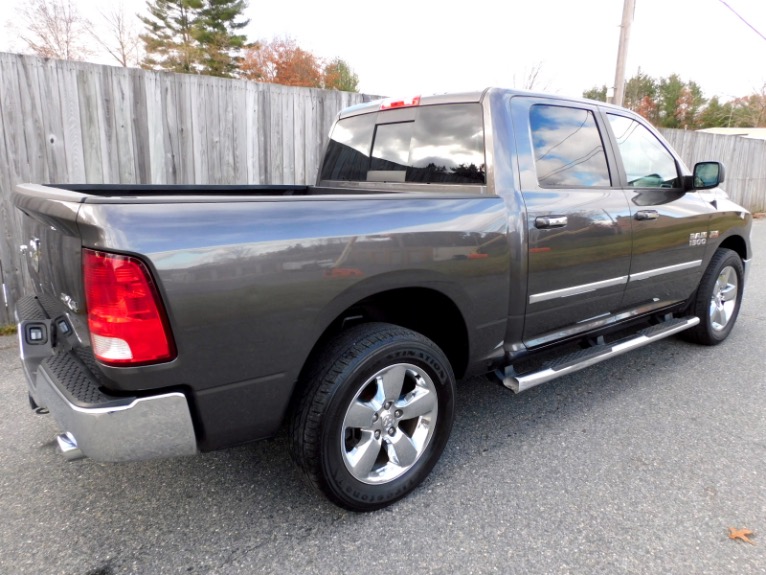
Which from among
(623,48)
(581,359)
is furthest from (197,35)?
(581,359)

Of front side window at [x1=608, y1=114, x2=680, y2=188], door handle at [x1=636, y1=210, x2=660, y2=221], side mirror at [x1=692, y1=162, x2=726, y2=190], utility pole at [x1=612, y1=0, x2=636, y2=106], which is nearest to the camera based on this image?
door handle at [x1=636, y1=210, x2=660, y2=221]

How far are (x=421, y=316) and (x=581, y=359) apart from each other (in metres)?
1.09

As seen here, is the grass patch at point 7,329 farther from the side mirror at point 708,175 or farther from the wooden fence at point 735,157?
the wooden fence at point 735,157

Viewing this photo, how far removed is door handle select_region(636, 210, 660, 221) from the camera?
3379 millimetres

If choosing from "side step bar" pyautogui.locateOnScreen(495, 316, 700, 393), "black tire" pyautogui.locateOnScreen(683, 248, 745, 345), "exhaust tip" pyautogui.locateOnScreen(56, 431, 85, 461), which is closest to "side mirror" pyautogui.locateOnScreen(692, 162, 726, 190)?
"black tire" pyautogui.locateOnScreen(683, 248, 745, 345)

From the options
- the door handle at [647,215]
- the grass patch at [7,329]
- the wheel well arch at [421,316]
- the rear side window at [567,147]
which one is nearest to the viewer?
the wheel well arch at [421,316]

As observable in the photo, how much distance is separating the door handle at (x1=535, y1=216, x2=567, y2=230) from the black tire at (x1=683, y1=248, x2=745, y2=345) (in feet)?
6.86

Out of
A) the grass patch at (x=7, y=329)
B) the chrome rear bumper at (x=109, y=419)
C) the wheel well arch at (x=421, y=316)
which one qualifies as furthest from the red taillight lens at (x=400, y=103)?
the grass patch at (x=7, y=329)

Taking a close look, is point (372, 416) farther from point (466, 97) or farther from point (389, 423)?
point (466, 97)

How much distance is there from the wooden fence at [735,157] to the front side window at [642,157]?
9.20 metres

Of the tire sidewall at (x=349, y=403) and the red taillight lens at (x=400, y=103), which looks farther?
the red taillight lens at (x=400, y=103)

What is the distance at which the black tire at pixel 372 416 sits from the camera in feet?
7.06

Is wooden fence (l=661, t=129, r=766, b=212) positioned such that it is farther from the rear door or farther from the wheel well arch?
the wheel well arch

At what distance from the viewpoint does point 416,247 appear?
7.66ft
